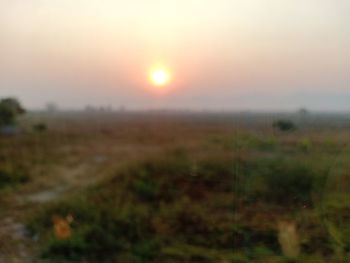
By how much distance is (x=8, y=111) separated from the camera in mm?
25047

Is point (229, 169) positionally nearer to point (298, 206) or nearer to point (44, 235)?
point (298, 206)

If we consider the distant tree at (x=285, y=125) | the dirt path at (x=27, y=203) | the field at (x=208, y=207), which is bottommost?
the dirt path at (x=27, y=203)

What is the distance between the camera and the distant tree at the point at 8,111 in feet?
82.0

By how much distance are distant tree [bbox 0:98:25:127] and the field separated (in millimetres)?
15508

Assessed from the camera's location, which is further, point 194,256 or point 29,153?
point 29,153

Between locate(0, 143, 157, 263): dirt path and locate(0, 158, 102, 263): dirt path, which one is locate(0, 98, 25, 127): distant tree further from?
locate(0, 158, 102, 263): dirt path

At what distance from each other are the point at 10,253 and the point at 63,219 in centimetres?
99

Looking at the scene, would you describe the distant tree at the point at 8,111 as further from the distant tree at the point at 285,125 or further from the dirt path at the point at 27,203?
the distant tree at the point at 285,125

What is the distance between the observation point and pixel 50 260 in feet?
18.9

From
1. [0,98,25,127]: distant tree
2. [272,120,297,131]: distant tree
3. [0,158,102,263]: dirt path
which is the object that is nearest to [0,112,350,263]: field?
[0,158,102,263]: dirt path

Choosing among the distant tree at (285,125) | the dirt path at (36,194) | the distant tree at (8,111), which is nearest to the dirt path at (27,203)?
the dirt path at (36,194)

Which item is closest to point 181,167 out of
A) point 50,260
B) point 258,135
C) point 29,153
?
point 258,135

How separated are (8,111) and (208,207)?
66.0 feet

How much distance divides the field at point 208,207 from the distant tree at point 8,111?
1551 centimetres
